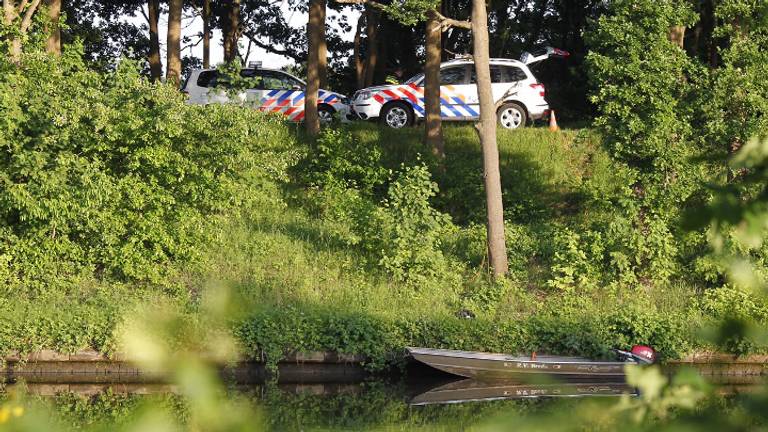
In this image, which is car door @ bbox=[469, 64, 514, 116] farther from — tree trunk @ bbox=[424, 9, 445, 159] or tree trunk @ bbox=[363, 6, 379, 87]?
tree trunk @ bbox=[363, 6, 379, 87]

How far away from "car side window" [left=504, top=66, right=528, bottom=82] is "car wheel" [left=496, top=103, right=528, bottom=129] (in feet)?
1.96

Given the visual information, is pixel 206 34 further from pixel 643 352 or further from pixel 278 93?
pixel 643 352

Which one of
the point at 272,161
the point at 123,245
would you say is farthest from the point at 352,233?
the point at 123,245

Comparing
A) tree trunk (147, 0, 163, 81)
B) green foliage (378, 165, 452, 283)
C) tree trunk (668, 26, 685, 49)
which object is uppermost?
tree trunk (147, 0, 163, 81)

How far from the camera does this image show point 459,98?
77.6ft

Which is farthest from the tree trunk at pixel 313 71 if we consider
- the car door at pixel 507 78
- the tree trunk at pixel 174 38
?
the car door at pixel 507 78

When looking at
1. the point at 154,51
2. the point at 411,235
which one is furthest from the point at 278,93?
the point at 411,235

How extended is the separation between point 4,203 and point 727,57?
1166 cm

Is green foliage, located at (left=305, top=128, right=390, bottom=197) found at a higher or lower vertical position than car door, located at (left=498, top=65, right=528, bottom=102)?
lower

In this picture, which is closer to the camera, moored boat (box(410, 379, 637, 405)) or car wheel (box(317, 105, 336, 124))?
moored boat (box(410, 379, 637, 405))

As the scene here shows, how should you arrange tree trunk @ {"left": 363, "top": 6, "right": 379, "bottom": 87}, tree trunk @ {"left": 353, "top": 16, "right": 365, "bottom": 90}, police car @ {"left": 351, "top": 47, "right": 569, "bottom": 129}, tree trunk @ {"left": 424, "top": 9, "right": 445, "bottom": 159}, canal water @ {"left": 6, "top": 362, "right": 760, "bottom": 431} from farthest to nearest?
tree trunk @ {"left": 353, "top": 16, "right": 365, "bottom": 90} < tree trunk @ {"left": 363, "top": 6, "right": 379, "bottom": 87} < police car @ {"left": 351, "top": 47, "right": 569, "bottom": 129} < tree trunk @ {"left": 424, "top": 9, "right": 445, "bottom": 159} < canal water @ {"left": 6, "top": 362, "right": 760, "bottom": 431}

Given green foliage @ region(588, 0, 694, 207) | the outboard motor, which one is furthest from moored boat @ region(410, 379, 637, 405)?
green foliage @ region(588, 0, 694, 207)

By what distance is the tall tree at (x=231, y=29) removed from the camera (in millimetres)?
32969

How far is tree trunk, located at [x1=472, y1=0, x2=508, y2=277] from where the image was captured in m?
16.8
